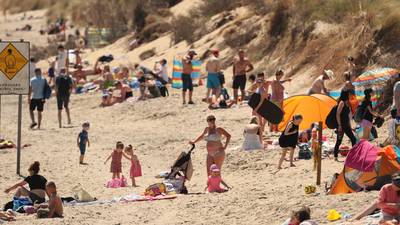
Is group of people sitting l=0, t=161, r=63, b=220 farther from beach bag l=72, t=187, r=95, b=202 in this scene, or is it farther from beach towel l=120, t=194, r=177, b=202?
beach towel l=120, t=194, r=177, b=202

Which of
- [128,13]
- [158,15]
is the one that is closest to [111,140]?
[158,15]

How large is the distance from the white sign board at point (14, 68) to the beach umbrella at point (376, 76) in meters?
5.66

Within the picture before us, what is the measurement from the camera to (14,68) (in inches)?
794

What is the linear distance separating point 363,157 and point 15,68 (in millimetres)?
7985

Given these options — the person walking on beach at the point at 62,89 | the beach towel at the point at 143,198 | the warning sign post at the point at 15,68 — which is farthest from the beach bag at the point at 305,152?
the person walking on beach at the point at 62,89

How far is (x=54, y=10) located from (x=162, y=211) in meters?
51.1

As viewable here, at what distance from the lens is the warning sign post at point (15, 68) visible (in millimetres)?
20000

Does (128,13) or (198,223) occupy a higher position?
(128,13)

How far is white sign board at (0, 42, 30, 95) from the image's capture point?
20.0 metres

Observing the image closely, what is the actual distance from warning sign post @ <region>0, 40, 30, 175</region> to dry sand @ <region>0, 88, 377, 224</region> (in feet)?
4.57

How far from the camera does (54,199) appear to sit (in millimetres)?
14891

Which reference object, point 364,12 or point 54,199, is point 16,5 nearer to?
point 364,12

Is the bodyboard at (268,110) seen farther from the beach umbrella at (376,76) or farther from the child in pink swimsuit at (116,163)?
the child in pink swimsuit at (116,163)

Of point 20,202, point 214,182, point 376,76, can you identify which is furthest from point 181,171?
point 376,76
